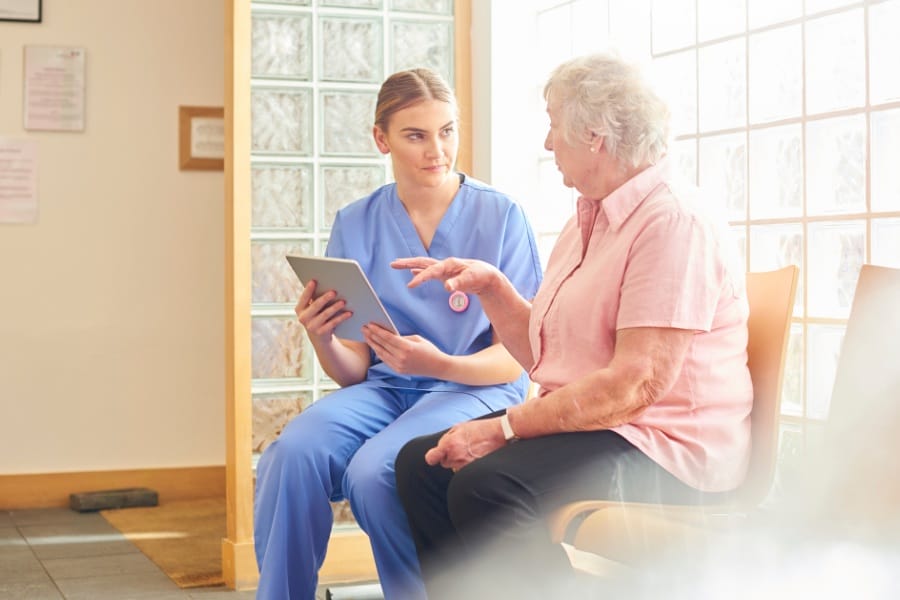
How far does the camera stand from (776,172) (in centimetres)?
248

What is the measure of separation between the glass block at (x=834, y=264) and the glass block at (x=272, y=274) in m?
1.48

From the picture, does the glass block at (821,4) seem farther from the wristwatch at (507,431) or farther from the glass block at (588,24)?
the wristwatch at (507,431)

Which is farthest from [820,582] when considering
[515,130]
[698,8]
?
[515,130]

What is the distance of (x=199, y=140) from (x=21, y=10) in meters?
0.84

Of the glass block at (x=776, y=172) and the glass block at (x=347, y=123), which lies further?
the glass block at (x=347, y=123)

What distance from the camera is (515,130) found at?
3.45m

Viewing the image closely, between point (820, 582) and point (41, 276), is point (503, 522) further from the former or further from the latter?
point (41, 276)

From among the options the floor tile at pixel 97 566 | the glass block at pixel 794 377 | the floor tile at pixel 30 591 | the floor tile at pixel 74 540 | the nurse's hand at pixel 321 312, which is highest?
the nurse's hand at pixel 321 312

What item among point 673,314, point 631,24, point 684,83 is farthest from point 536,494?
point 631,24

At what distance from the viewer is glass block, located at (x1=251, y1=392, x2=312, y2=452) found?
3.30 m

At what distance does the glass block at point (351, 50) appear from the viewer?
337cm

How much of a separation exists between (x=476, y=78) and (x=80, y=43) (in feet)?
6.82

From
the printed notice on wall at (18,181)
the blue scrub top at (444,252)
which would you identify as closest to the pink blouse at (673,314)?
the blue scrub top at (444,252)

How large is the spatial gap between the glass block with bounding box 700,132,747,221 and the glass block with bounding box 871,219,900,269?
0.37 meters
